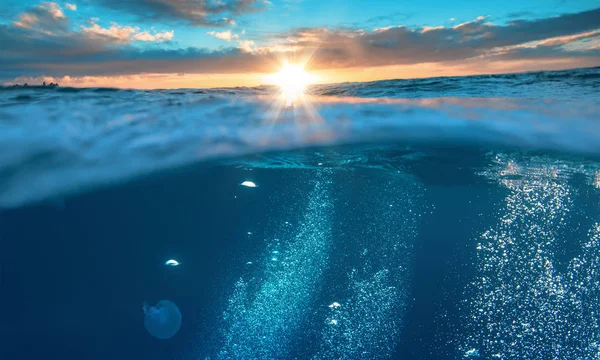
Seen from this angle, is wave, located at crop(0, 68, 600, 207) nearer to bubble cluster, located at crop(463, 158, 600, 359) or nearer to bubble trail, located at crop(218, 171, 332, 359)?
bubble cluster, located at crop(463, 158, 600, 359)

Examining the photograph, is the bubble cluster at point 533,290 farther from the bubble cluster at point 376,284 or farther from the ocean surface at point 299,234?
the bubble cluster at point 376,284

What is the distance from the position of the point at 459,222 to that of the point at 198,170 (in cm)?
406

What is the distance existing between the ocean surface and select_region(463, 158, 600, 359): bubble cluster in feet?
0.05

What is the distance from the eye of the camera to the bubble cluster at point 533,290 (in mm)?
2553

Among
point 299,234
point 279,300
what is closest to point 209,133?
point 299,234

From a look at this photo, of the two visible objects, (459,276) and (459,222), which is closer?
(459,276)

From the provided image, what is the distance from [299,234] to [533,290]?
227 centimetres

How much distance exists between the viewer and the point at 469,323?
274cm

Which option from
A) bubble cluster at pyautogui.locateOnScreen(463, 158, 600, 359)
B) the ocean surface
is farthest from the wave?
bubble cluster at pyautogui.locateOnScreen(463, 158, 600, 359)

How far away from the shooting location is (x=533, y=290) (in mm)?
3092

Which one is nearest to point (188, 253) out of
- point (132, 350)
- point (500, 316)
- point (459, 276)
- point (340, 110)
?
point (132, 350)

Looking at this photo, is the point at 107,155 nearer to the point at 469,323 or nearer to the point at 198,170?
the point at 198,170

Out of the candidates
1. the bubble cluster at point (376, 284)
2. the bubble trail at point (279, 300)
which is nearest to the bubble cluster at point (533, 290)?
the bubble cluster at point (376, 284)

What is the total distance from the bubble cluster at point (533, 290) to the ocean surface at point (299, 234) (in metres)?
0.02
